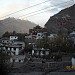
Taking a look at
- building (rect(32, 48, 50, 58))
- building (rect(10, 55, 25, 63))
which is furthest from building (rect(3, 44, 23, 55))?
building (rect(10, 55, 25, 63))

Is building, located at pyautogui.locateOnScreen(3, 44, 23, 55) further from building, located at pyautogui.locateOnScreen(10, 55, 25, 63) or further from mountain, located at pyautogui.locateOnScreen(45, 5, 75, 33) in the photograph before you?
mountain, located at pyautogui.locateOnScreen(45, 5, 75, 33)

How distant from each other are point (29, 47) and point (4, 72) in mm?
15598

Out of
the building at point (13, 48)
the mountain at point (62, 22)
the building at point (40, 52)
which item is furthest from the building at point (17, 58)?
the mountain at point (62, 22)

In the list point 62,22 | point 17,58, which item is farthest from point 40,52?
point 62,22

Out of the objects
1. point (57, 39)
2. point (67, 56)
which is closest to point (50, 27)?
point (57, 39)

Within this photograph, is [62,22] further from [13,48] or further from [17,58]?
[17,58]

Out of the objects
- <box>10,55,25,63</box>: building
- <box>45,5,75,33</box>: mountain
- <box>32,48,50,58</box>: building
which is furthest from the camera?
<box>45,5,75,33</box>: mountain

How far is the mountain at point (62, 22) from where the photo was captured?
42.1 m

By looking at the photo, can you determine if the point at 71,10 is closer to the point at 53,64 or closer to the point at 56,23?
the point at 56,23

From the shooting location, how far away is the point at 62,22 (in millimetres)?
42781

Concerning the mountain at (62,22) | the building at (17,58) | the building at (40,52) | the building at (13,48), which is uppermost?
the mountain at (62,22)

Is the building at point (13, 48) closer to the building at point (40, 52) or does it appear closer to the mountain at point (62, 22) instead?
the building at point (40, 52)

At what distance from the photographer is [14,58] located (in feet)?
79.2

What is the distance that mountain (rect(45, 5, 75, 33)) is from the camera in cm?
4206
